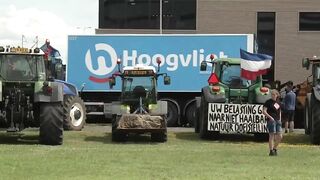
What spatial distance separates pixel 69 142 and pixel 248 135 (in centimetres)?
671

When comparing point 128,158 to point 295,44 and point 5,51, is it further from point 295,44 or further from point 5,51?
point 295,44

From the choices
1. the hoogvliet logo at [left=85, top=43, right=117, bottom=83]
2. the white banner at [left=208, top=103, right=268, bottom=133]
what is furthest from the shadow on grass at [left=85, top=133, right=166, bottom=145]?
the hoogvliet logo at [left=85, top=43, right=117, bottom=83]

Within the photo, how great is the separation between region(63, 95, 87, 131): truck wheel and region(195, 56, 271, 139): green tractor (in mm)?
4827

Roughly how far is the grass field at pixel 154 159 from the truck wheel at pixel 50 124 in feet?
1.33

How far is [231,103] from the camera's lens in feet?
64.1

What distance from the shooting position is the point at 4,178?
10320 millimetres

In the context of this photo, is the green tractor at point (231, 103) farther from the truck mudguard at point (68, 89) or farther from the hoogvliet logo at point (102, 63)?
the hoogvliet logo at point (102, 63)

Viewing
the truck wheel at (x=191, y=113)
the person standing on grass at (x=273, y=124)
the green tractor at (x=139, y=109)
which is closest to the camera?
the person standing on grass at (x=273, y=124)

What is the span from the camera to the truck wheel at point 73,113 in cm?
2207

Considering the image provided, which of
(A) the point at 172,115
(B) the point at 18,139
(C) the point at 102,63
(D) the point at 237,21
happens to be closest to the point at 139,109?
(B) the point at 18,139

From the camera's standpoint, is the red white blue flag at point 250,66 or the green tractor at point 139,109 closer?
the green tractor at point 139,109

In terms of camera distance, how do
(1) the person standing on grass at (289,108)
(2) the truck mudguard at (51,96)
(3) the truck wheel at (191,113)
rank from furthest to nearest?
(3) the truck wheel at (191,113), (1) the person standing on grass at (289,108), (2) the truck mudguard at (51,96)

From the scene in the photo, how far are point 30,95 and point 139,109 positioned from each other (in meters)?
3.37


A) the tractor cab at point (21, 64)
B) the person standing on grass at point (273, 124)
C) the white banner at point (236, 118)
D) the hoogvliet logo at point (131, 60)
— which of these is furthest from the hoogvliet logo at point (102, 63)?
the person standing on grass at point (273, 124)
